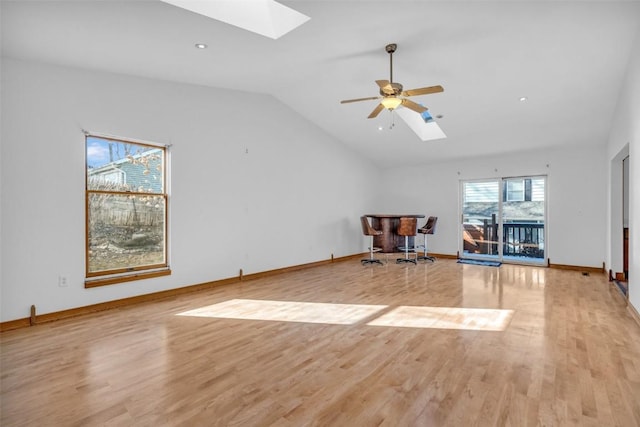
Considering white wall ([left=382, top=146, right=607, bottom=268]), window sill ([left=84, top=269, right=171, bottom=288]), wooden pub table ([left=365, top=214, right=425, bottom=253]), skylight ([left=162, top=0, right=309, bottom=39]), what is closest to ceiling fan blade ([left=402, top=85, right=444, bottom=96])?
skylight ([left=162, top=0, right=309, bottom=39])

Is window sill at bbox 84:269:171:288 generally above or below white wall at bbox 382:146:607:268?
below

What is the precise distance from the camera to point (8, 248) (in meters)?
3.38

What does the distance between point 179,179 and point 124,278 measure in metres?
1.57

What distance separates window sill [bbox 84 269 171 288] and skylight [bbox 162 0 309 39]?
3.33m

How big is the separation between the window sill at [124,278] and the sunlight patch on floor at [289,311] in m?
0.99

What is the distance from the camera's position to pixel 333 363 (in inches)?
103

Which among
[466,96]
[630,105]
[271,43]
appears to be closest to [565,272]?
[630,105]

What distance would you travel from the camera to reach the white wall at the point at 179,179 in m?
3.49

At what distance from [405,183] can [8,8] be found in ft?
27.0

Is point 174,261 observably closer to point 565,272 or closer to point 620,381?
point 620,381

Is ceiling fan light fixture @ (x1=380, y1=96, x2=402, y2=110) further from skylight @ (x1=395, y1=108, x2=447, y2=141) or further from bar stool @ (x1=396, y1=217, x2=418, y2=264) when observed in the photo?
bar stool @ (x1=396, y1=217, x2=418, y2=264)

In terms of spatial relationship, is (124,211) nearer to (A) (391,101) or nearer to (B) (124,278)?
(B) (124,278)

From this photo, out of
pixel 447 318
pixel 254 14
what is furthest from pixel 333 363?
pixel 254 14

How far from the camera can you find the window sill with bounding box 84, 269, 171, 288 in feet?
13.1
